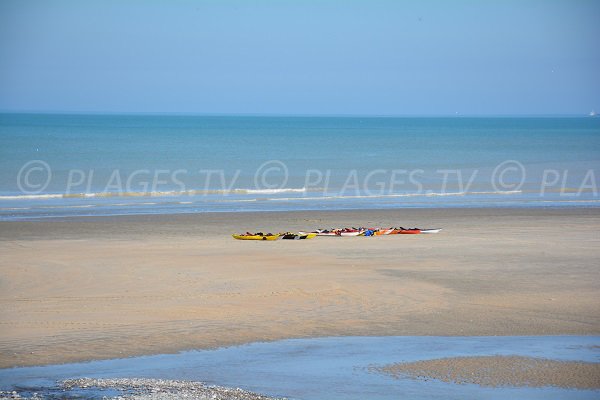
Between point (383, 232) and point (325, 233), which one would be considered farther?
point (383, 232)

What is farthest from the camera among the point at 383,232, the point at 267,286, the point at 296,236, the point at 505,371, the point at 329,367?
the point at 383,232

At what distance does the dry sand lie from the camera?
12.7 meters

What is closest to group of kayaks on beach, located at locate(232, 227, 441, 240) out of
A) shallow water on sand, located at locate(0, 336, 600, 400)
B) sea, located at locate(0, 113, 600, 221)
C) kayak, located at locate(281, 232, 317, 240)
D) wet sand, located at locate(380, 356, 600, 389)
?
kayak, located at locate(281, 232, 317, 240)

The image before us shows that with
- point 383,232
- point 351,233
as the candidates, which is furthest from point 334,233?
point 383,232

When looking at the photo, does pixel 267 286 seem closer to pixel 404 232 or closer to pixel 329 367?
pixel 329 367

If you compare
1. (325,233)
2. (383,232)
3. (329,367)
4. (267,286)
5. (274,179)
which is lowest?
(329,367)

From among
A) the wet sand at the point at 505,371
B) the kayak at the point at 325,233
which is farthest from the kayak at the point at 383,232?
the wet sand at the point at 505,371

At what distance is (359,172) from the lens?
168 feet

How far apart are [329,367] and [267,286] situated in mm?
5155

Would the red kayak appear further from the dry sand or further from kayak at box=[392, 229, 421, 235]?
the dry sand

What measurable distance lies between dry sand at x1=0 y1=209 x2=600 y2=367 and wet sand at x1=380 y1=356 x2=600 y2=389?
162cm

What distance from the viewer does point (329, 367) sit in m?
10.9

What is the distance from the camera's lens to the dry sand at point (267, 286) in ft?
41.8

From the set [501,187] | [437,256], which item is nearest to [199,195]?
[501,187]
